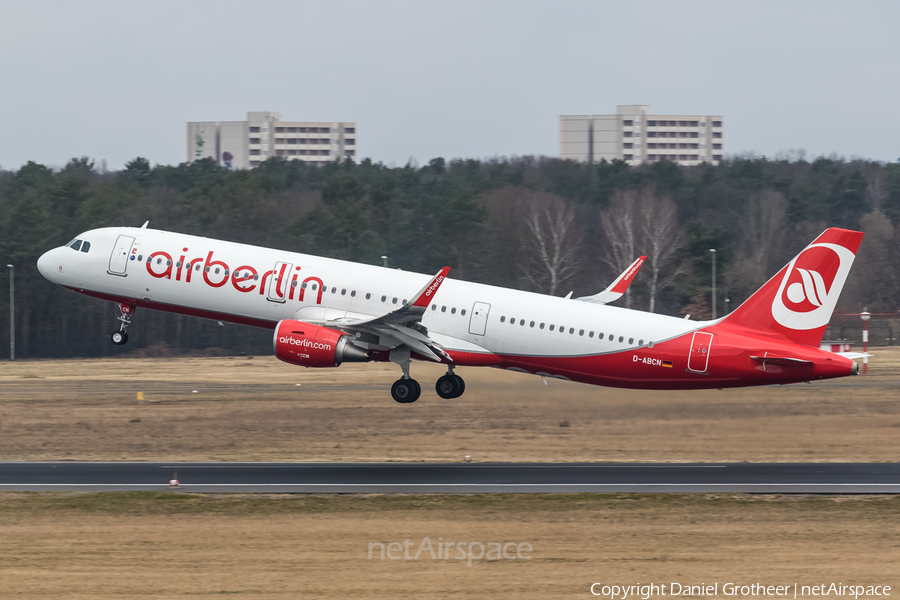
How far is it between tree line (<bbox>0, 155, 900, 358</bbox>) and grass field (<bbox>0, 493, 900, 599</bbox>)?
2612 inches

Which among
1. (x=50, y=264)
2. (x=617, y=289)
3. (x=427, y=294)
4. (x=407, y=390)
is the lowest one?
(x=407, y=390)

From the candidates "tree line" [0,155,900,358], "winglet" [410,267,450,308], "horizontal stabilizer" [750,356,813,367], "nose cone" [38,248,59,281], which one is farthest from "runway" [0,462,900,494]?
"tree line" [0,155,900,358]

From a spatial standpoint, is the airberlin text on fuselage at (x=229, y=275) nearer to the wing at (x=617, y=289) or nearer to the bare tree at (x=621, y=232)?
the wing at (x=617, y=289)

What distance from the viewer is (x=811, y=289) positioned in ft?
127

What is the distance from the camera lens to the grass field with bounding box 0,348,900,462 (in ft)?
141

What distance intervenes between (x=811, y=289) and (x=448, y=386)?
14.2 metres

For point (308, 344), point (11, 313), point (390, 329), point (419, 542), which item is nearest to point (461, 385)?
point (390, 329)

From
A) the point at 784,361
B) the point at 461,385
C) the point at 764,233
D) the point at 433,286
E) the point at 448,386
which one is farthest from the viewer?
the point at 764,233

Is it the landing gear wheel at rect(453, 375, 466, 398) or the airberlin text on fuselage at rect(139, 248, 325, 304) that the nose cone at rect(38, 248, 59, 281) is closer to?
the airberlin text on fuselage at rect(139, 248, 325, 304)

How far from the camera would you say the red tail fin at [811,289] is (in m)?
38.3

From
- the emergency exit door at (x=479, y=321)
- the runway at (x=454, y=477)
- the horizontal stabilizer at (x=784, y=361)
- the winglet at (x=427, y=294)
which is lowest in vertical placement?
the runway at (x=454, y=477)

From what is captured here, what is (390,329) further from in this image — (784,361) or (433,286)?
(784,361)

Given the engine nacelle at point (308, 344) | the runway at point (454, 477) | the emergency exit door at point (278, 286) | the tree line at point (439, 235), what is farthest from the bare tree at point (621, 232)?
the engine nacelle at point (308, 344)

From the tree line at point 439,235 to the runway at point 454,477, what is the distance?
5762 centimetres
